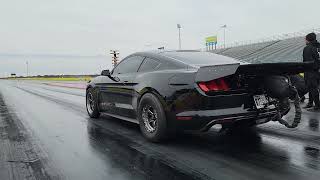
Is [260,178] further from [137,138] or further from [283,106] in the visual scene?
[137,138]

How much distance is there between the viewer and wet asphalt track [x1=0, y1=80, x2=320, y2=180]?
12.4 ft

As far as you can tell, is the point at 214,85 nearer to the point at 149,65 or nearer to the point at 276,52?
the point at 149,65

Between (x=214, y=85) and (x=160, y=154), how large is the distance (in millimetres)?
1102

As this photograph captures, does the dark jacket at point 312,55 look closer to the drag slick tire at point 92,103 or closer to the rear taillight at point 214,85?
the rear taillight at point 214,85

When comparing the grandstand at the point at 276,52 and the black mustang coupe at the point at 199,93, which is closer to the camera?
the black mustang coupe at the point at 199,93

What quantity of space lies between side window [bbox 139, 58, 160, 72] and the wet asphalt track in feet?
3.53

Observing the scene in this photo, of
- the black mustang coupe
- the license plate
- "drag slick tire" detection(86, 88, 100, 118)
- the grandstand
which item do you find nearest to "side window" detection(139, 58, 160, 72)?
the black mustang coupe

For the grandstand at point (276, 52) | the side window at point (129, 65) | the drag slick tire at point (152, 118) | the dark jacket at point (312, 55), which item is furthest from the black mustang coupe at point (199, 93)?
the grandstand at point (276, 52)

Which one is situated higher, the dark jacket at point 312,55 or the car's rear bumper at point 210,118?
the dark jacket at point 312,55

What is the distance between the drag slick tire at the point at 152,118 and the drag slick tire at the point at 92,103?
2.28 meters

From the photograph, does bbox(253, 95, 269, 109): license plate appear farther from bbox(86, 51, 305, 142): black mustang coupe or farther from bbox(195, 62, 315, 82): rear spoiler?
bbox(195, 62, 315, 82): rear spoiler

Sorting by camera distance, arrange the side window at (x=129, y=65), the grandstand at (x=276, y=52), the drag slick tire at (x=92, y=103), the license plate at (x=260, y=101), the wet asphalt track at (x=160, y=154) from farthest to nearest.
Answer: the grandstand at (x=276, y=52), the drag slick tire at (x=92, y=103), the side window at (x=129, y=65), the license plate at (x=260, y=101), the wet asphalt track at (x=160, y=154)

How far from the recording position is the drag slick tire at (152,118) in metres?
5.00

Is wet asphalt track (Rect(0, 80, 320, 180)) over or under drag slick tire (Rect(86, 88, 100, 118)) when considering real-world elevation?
under
